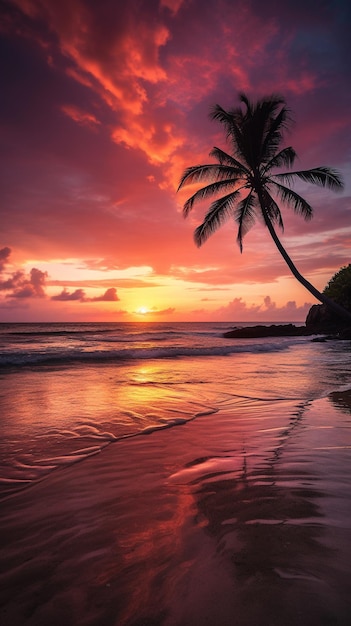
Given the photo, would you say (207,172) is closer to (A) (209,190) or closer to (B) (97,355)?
(A) (209,190)

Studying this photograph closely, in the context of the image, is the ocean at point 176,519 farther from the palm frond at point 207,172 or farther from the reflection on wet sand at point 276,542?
the palm frond at point 207,172

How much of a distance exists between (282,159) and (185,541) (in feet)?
55.1

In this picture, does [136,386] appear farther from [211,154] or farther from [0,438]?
[211,154]

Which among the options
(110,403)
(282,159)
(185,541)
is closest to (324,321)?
(282,159)

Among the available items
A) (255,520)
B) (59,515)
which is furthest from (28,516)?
(255,520)

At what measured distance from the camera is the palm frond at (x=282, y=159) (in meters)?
15.4

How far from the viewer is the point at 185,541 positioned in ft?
6.71

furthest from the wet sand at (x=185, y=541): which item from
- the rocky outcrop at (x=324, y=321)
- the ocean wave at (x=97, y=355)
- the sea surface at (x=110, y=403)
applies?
the rocky outcrop at (x=324, y=321)

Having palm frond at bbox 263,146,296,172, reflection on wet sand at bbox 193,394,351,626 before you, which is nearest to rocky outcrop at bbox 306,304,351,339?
palm frond at bbox 263,146,296,172

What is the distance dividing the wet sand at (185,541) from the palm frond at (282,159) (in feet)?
48.1

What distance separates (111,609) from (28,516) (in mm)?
1213

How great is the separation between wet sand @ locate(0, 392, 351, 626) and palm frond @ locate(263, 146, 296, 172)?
1467cm

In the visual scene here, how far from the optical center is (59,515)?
2445 millimetres

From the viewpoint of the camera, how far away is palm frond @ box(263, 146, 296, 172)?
50.6 ft
